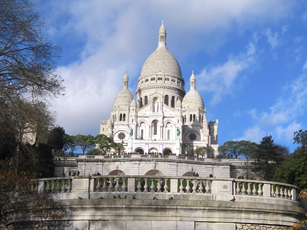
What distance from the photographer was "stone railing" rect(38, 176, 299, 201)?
1265 centimetres

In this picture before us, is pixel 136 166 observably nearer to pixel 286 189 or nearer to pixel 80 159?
pixel 80 159

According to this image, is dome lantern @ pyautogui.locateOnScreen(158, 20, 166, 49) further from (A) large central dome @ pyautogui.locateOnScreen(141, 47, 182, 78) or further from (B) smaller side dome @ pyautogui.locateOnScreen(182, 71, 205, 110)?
(B) smaller side dome @ pyautogui.locateOnScreen(182, 71, 205, 110)

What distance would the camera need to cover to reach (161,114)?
109 metres

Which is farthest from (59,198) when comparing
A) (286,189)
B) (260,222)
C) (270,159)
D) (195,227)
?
(270,159)

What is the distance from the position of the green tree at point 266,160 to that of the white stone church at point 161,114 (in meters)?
32.2

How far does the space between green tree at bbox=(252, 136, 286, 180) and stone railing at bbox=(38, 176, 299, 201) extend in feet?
144

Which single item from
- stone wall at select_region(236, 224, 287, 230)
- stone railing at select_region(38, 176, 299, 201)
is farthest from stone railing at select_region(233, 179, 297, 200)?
stone wall at select_region(236, 224, 287, 230)

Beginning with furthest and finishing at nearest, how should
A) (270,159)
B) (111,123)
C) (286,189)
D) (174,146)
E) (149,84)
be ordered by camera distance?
(149,84) → (111,123) → (174,146) → (270,159) → (286,189)

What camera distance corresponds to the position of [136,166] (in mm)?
57219

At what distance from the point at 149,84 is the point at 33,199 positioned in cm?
11431

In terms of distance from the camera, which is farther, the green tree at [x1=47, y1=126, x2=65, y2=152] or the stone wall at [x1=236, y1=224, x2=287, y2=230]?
the green tree at [x1=47, y1=126, x2=65, y2=152]

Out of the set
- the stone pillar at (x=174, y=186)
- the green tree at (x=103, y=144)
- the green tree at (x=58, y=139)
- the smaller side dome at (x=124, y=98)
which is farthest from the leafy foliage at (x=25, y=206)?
the smaller side dome at (x=124, y=98)

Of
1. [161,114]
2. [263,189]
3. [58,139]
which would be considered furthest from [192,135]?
[263,189]

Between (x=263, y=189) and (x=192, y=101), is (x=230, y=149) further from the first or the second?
(x=263, y=189)
